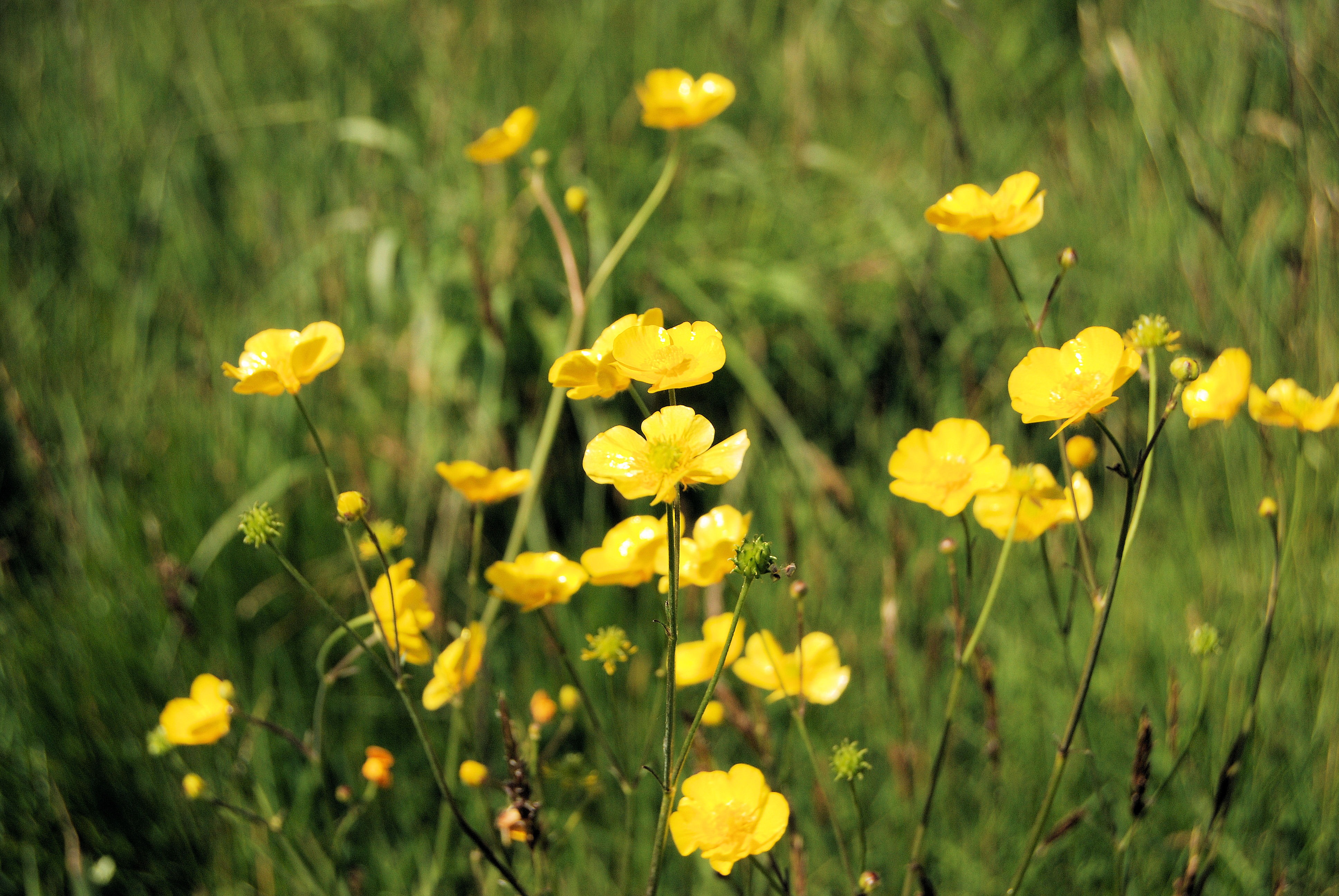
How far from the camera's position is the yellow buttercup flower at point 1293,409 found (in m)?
1.25

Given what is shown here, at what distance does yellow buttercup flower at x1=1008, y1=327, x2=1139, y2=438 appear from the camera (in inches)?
38.2

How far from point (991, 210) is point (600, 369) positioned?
560mm

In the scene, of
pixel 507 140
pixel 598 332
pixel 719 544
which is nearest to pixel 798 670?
pixel 719 544

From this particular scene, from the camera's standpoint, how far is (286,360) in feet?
3.85

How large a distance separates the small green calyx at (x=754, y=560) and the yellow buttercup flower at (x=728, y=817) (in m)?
0.23

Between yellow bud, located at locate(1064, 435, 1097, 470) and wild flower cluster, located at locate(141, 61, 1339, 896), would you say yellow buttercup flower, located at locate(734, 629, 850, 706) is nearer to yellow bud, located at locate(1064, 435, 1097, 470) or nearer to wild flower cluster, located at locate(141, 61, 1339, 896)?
wild flower cluster, located at locate(141, 61, 1339, 896)

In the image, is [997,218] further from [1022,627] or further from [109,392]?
[109,392]

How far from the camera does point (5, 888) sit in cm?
159

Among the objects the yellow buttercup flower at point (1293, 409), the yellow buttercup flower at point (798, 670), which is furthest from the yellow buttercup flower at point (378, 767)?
the yellow buttercup flower at point (1293, 409)

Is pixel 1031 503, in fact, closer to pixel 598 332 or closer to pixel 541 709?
pixel 541 709

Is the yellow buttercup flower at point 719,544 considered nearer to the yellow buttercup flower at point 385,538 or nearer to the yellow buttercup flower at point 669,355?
the yellow buttercup flower at point 669,355

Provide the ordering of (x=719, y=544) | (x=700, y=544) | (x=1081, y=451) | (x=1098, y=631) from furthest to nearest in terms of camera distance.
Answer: (x=1081, y=451), (x=700, y=544), (x=719, y=544), (x=1098, y=631)

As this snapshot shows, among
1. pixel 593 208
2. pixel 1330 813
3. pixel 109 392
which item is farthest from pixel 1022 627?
pixel 109 392

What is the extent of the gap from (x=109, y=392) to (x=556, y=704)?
140cm
